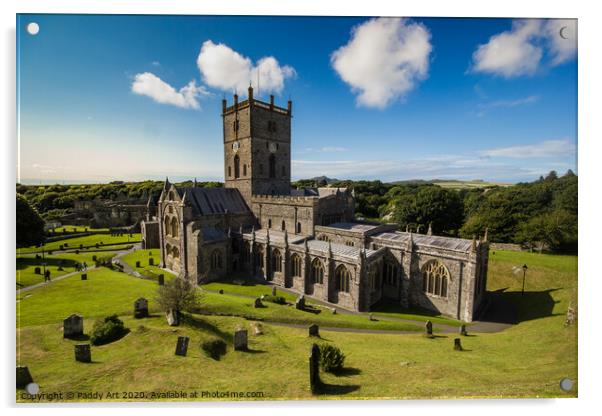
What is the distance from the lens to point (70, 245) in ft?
143

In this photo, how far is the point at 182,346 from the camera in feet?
41.3

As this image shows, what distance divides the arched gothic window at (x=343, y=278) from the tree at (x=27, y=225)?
96.3 ft

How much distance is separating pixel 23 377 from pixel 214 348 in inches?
289

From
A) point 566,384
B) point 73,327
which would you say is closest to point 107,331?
point 73,327

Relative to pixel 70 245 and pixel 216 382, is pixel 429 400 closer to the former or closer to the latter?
pixel 216 382

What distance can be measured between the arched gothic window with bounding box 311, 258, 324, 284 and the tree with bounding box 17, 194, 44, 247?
27050 millimetres

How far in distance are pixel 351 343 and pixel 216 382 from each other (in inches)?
303

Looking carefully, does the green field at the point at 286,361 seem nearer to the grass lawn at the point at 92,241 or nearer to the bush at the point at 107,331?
the bush at the point at 107,331

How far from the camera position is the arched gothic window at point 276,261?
2888 cm

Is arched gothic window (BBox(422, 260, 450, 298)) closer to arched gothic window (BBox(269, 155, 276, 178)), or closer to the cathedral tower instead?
the cathedral tower

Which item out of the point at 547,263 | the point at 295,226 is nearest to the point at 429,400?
the point at 295,226

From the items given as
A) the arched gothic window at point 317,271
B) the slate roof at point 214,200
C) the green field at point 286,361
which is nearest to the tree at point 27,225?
the green field at point 286,361

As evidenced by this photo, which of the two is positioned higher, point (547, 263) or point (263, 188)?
point (263, 188)

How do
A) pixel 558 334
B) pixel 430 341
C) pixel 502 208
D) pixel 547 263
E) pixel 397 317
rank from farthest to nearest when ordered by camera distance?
pixel 502 208 < pixel 547 263 < pixel 397 317 < pixel 430 341 < pixel 558 334
